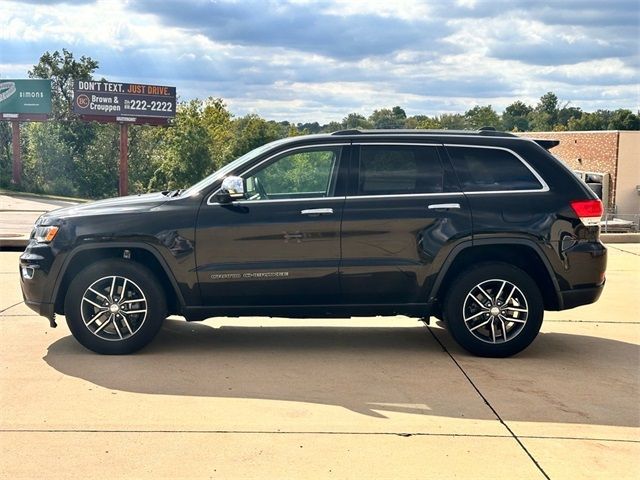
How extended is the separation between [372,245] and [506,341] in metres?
1.44

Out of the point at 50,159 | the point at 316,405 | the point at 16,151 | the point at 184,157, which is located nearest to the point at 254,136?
the point at 184,157

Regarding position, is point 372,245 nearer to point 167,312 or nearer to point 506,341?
point 506,341

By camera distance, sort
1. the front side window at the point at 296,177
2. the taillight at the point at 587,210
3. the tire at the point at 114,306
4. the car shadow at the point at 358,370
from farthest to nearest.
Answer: the front side window at the point at 296,177, the taillight at the point at 587,210, the tire at the point at 114,306, the car shadow at the point at 358,370

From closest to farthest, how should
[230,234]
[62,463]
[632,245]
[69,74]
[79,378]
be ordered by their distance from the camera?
[62,463] < [79,378] < [230,234] < [632,245] < [69,74]

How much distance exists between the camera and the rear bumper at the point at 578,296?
6.85 meters

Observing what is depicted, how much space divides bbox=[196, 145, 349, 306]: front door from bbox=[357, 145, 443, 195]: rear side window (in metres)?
0.38

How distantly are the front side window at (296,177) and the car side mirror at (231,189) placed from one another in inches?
8.4

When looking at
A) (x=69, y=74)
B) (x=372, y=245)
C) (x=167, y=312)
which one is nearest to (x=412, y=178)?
(x=372, y=245)

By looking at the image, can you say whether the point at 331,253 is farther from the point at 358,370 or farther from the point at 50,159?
the point at 50,159

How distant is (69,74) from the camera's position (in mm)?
77688

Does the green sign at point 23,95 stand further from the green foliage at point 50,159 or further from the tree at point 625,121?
the tree at point 625,121

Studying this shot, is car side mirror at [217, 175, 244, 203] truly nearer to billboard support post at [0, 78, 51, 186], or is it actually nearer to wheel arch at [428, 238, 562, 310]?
wheel arch at [428, 238, 562, 310]

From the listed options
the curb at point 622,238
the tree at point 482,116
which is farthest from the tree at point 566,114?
the curb at point 622,238

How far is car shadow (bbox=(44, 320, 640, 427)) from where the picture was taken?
5.64 meters
